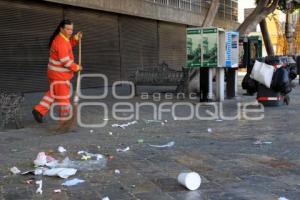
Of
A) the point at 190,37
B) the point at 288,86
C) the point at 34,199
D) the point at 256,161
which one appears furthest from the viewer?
the point at 190,37

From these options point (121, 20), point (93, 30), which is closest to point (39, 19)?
point (93, 30)

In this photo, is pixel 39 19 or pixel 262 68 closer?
pixel 262 68

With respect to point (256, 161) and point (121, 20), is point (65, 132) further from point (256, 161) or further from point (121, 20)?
point (121, 20)

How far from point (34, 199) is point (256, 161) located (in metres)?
2.87

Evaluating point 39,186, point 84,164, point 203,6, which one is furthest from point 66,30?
point 203,6

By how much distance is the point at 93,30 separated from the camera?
1925 centimetres

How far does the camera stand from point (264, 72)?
12.0 metres

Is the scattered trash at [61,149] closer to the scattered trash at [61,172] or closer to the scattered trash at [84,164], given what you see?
the scattered trash at [84,164]

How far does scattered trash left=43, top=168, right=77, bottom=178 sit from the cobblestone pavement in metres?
0.07

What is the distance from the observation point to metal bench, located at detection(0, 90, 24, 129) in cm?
893

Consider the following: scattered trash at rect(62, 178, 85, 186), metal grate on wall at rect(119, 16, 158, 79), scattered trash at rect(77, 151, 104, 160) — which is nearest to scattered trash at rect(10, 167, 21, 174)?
scattered trash at rect(62, 178, 85, 186)

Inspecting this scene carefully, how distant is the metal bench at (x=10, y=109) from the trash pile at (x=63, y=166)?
2343 mm

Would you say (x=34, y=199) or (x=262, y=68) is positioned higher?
(x=262, y=68)

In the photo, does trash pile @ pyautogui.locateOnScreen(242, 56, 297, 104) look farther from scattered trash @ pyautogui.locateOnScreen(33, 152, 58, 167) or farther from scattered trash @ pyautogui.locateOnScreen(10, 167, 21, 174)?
scattered trash @ pyautogui.locateOnScreen(10, 167, 21, 174)
